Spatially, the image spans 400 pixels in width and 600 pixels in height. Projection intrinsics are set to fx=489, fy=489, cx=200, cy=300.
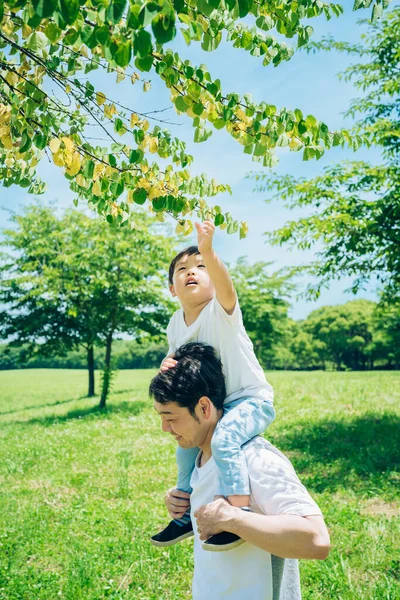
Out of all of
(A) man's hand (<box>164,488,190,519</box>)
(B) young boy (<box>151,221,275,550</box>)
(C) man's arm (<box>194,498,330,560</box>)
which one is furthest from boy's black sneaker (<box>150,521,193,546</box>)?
(C) man's arm (<box>194,498,330,560</box>)

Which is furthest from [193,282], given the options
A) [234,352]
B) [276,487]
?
[276,487]

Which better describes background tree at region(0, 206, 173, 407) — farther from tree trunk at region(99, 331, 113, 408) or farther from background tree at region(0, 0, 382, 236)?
background tree at region(0, 0, 382, 236)

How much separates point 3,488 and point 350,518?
5307mm

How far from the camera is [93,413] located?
14.8 meters

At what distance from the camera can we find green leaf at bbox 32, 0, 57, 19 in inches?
61.8

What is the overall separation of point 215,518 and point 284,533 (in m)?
0.29

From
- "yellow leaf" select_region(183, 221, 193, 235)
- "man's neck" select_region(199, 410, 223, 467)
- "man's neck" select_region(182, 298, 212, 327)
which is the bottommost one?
"man's neck" select_region(199, 410, 223, 467)

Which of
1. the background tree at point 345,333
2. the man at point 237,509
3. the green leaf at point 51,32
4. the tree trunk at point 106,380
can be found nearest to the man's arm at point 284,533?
the man at point 237,509

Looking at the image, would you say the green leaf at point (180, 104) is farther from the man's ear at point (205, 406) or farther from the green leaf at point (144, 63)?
the man's ear at point (205, 406)

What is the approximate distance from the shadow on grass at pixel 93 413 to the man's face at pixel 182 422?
12.2m

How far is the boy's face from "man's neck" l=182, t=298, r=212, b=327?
0.07 feet

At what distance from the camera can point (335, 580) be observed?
432 centimetres

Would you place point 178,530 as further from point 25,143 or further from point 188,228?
point 25,143

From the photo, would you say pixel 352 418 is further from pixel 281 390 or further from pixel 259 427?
pixel 259 427
